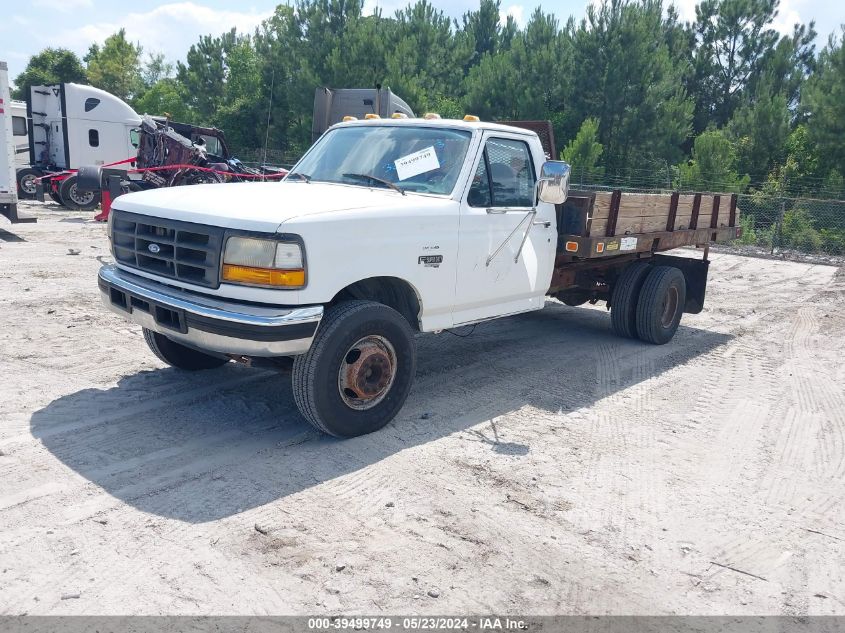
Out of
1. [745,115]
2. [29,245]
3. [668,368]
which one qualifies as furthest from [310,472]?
[745,115]

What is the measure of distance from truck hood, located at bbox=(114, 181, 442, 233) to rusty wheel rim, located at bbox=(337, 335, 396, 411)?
0.92m

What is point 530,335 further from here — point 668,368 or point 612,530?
point 612,530

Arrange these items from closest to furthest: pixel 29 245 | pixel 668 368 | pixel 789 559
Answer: pixel 789 559 < pixel 668 368 < pixel 29 245

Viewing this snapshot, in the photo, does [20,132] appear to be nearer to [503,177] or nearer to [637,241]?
[637,241]

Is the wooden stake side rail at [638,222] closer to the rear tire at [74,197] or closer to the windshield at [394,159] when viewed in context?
the windshield at [394,159]

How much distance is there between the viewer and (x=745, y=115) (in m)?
29.3

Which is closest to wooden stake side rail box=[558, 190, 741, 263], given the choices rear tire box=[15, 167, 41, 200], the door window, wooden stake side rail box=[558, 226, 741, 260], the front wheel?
wooden stake side rail box=[558, 226, 741, 260]

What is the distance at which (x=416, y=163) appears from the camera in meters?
5.51

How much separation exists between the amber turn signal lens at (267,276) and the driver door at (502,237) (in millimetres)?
1469

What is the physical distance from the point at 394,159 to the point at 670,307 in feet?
14.1

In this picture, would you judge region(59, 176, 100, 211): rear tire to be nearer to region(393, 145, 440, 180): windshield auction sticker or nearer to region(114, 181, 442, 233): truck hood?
region(114, 181, 442, 233): truck hood

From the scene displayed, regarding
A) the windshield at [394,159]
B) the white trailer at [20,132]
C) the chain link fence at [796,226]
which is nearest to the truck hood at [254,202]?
the windshield at [394,159]

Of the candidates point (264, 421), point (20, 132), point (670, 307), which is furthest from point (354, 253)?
point (20, 132)

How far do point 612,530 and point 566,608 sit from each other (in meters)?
0.81
